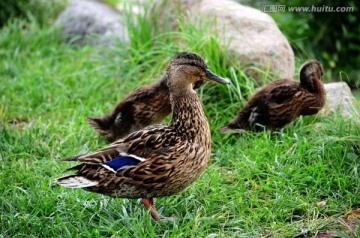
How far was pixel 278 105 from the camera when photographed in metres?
6.29

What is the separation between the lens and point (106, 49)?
8469 millimetres

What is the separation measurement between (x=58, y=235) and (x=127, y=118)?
196 centimetres

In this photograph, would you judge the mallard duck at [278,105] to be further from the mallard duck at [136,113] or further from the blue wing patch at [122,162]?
the blue wing patch at [122,162]

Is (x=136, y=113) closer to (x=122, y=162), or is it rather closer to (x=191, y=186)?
(x=191, y=186)

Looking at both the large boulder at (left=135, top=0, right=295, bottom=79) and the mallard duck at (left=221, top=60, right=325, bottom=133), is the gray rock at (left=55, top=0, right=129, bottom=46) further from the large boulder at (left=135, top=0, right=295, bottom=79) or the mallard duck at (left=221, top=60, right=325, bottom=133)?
the mallard duck at (left=221, top=60, right=325, bottom=133)

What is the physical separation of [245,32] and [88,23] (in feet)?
9.62

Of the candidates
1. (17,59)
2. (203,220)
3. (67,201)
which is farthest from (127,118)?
(17,59)

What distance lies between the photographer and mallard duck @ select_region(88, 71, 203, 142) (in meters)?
6.40

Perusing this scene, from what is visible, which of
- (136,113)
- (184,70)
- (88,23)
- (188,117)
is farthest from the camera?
(88,23)

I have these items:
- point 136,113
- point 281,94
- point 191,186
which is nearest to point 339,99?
point 281,94

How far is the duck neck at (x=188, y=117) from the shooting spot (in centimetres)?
496

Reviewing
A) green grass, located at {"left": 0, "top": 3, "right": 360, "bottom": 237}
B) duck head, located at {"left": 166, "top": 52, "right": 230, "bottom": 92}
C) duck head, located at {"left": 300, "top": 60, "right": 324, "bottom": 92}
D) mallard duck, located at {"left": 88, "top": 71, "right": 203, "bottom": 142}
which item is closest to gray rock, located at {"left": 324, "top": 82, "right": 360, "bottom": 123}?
green grass, located at {"left": 0, "top": 3, "right": 360, "bottom": 237}

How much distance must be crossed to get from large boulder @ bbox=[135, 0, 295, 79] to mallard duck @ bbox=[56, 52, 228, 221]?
2063mm

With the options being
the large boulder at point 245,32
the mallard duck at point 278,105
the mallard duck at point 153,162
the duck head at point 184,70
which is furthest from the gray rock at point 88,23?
the mallard duck at point 153,162
